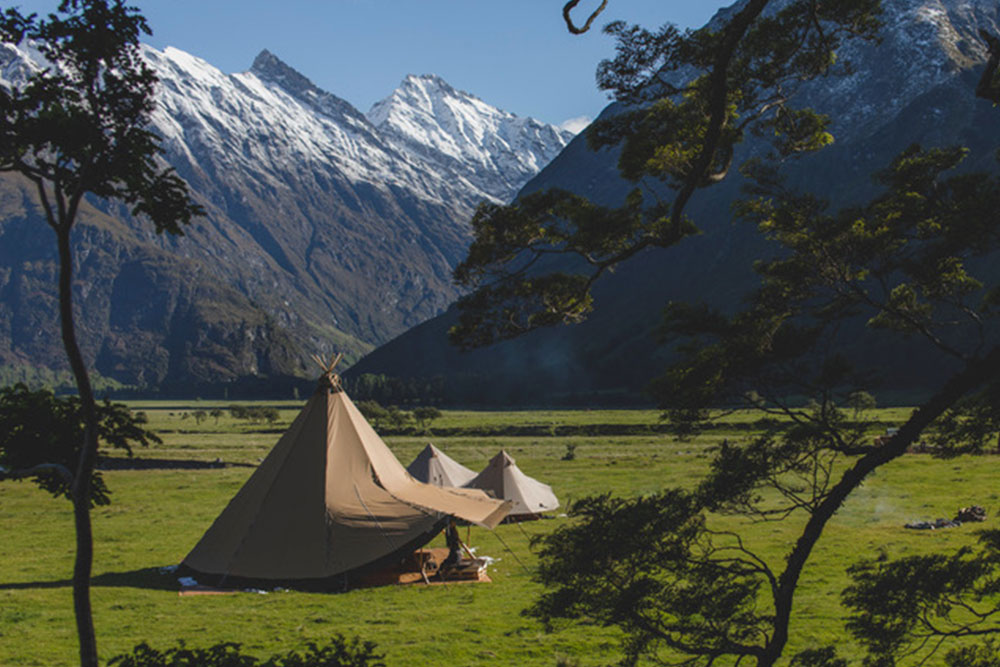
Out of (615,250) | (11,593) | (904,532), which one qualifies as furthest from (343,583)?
(904,532)

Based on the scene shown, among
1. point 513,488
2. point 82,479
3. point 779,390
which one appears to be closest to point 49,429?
point 82,479

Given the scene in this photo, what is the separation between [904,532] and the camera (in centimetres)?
2783

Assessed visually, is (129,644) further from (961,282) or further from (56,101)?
(961,282)

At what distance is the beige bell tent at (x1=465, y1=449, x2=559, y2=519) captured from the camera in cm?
3397

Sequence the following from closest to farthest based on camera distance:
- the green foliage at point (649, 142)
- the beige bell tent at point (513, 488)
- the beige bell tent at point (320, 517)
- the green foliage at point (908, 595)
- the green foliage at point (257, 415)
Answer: the green foliage at point (908, 595)
the green foliage at point (649, 142)
the beige bell tent at point (320, 517)
the beige bell tent at point (513, 488)
the green foliage at point (257, 415)

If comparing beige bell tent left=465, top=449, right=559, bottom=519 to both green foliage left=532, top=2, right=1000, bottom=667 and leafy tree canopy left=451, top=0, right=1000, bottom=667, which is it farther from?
green foliage left=532, top=2, right=1000, bottom=667

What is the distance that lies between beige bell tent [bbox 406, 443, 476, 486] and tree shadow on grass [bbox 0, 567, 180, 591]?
43.2 feet

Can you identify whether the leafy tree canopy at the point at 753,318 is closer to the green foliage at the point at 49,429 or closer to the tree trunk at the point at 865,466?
the tree trunk at the point at 865,466

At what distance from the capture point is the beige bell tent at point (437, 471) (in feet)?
116

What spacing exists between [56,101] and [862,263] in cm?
1054

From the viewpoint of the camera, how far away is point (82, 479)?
824cm

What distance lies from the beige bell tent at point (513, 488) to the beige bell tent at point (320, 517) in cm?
945


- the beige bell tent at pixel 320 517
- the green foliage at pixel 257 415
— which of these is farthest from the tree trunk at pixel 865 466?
the green foliage at pixel 257 415

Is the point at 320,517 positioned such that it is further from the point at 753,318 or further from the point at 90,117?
the point at 90,117
